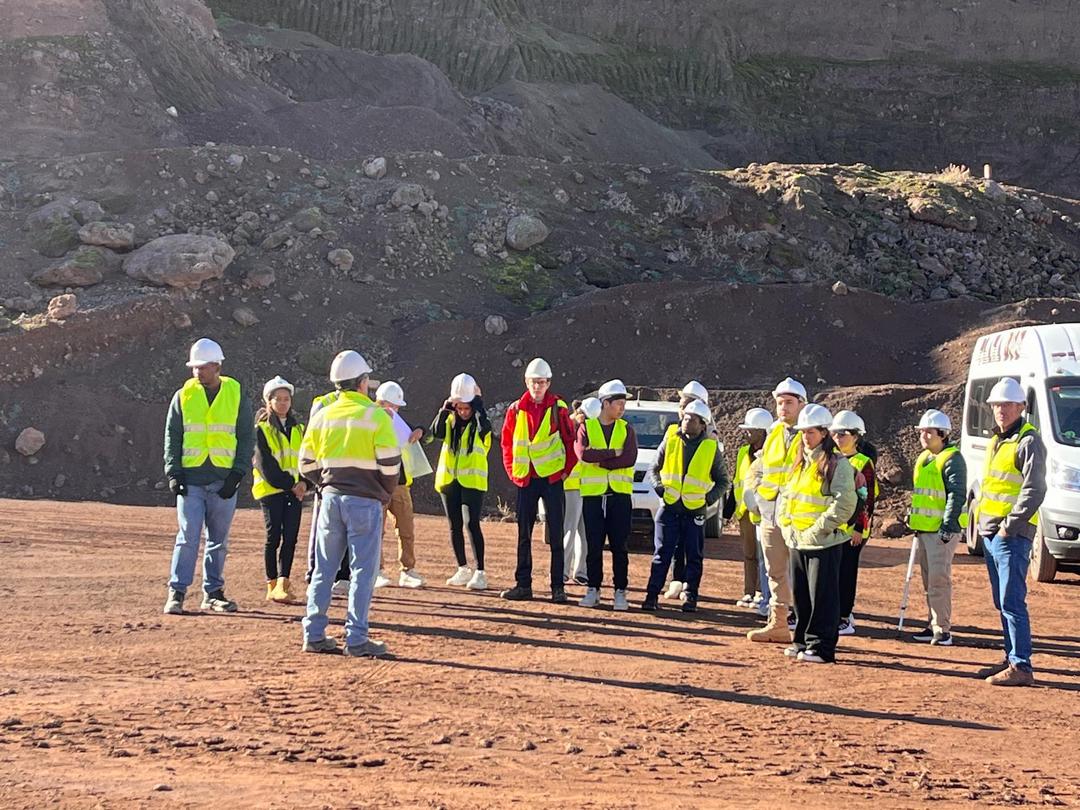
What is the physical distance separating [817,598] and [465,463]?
367cm

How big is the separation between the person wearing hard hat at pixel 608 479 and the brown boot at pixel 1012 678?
10.9ft

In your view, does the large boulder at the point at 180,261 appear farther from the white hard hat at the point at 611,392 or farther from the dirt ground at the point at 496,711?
the white hard hat at the point at 611,392

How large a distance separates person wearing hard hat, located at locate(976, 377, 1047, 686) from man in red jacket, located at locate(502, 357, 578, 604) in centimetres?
362

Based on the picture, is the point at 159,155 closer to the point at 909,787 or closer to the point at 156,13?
the point at 156,13

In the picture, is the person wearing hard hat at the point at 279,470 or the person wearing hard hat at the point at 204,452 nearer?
the person wearing hard hat at the point at 204,452

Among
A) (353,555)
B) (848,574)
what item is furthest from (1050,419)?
(353,555)

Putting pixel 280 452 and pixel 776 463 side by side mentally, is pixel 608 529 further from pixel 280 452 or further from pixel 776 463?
pixel 280 452

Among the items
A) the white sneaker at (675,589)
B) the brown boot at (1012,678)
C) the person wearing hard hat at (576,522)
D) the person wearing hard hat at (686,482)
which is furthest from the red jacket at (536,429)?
the brown boot at (1012,678)

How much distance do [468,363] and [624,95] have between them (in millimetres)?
35399

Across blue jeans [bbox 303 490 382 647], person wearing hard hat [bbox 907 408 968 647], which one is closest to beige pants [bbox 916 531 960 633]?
person wearing hard hat [bbox 907 408 968 647]

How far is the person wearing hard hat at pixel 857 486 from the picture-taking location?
32.9 ft

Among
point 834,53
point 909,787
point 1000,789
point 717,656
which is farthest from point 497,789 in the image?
point 834,53

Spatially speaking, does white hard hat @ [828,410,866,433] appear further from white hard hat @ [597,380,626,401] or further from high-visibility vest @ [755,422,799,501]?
white hard hat @ [597,380,626,401]

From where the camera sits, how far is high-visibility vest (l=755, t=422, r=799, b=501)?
10312 millimetres
